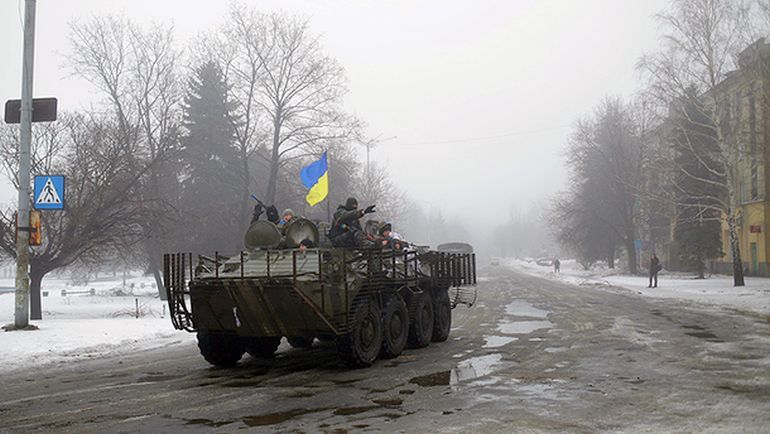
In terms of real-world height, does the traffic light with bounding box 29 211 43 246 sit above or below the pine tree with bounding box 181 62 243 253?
below

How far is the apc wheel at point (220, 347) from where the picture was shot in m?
10.0

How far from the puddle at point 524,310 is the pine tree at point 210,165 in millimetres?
14409

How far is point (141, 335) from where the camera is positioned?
47.8 feet

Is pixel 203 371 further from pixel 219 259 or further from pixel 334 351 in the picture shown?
pixel 334 351

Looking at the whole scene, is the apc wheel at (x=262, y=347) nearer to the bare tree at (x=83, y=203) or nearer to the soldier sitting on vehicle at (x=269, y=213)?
the soldier sitting on vehicle at (x=269, y=213)

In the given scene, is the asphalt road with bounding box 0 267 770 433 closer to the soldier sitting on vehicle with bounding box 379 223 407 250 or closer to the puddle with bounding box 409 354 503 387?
the puddle with bounding box 409 354 503 387

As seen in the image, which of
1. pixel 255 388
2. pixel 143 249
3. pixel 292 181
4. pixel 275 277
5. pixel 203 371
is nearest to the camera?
pixel 255 388

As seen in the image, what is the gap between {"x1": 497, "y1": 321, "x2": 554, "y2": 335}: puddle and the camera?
14089 mm

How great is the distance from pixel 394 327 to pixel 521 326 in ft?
17.5

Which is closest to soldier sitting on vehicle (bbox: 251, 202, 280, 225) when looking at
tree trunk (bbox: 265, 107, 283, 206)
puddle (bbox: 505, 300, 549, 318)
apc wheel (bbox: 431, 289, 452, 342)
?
apc wheel (bbox: 431, 289, 452, 342)

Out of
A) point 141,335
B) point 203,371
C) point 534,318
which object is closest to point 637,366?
point 203,371

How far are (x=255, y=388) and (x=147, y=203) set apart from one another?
49.9 ft

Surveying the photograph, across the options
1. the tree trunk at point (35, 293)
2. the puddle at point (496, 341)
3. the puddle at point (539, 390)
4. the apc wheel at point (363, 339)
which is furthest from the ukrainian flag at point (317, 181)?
the tree trunk at point (35, 293)

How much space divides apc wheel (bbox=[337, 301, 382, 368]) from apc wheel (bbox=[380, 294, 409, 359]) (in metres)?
0.30
